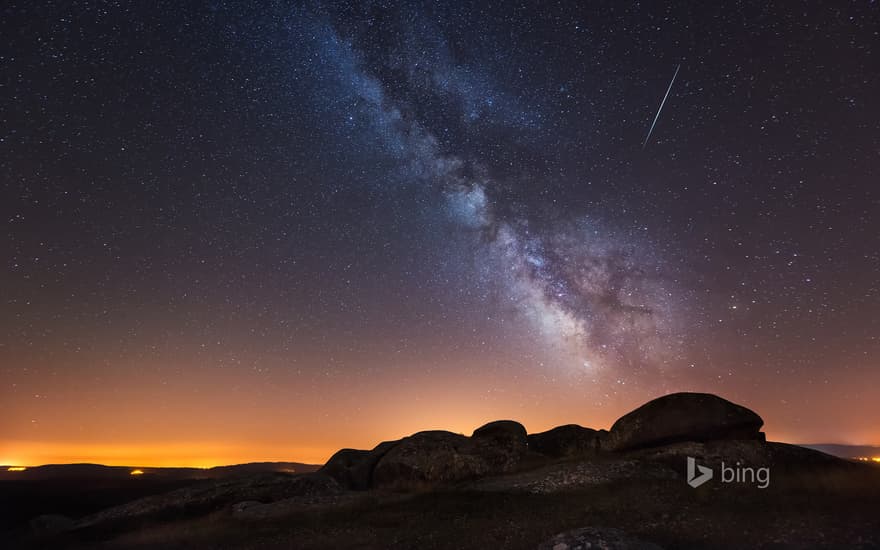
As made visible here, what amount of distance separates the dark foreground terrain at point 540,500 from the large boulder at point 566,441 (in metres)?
0.11

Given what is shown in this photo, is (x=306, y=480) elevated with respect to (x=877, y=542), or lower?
lower

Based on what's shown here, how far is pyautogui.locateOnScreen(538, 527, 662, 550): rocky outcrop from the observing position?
1389 centimetres

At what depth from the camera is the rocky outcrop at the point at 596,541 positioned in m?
13.9

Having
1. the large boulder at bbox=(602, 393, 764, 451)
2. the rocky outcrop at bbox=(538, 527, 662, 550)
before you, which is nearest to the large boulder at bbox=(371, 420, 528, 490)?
the large boulder at bbox=(602, 393, 764, 451)

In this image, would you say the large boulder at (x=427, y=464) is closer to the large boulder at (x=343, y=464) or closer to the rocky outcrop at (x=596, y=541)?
the large boulder at (x=343, y=464)

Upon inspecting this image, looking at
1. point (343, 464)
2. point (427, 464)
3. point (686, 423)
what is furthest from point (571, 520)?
point (343, 464)

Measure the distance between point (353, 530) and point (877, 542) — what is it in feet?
62.0

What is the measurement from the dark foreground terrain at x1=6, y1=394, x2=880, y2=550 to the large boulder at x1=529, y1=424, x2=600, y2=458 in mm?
109

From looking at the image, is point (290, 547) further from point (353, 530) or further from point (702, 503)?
point (702, 503)

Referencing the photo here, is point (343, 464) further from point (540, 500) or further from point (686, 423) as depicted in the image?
point (686, 423)

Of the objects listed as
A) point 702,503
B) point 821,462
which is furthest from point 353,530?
point 821,462

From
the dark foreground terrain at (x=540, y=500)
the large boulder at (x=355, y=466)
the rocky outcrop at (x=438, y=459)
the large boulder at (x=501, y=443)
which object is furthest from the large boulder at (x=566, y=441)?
the large boulder at (x=355, y=466)

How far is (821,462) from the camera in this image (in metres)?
25.7

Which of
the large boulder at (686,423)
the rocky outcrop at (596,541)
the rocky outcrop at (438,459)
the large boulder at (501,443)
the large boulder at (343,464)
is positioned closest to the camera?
the rocky outcrop at (596,541)
